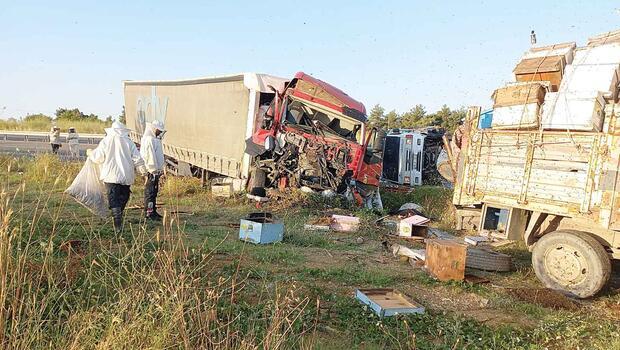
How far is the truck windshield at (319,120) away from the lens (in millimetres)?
10070

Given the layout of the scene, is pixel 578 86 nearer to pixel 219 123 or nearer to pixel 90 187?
pixel 90 187

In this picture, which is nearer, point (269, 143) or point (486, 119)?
point (486, 119)

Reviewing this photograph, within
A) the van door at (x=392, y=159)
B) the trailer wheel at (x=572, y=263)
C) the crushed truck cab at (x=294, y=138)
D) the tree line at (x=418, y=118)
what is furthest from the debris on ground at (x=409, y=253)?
the tree line at (x=418, y=118)

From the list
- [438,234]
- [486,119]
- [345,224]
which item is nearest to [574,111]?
[486,119]

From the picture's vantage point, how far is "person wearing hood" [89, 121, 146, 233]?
6480mm

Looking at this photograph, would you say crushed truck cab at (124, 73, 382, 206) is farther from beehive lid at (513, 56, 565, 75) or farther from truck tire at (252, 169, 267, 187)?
beehive lid at (513, 56, 565, 75)

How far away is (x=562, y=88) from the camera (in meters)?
5.36

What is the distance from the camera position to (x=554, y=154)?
17.7 feet

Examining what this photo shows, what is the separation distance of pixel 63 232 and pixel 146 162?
222cm

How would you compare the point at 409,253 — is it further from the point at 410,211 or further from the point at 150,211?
the point at 150,211

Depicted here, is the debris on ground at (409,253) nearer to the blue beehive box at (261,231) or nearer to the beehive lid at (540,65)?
the blue beehive box at (261,231)

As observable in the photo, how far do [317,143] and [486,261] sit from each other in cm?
475

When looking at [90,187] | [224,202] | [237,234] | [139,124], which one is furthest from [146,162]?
[139,124]

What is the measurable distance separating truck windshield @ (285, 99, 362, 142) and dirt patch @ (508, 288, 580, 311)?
557 centimetres
